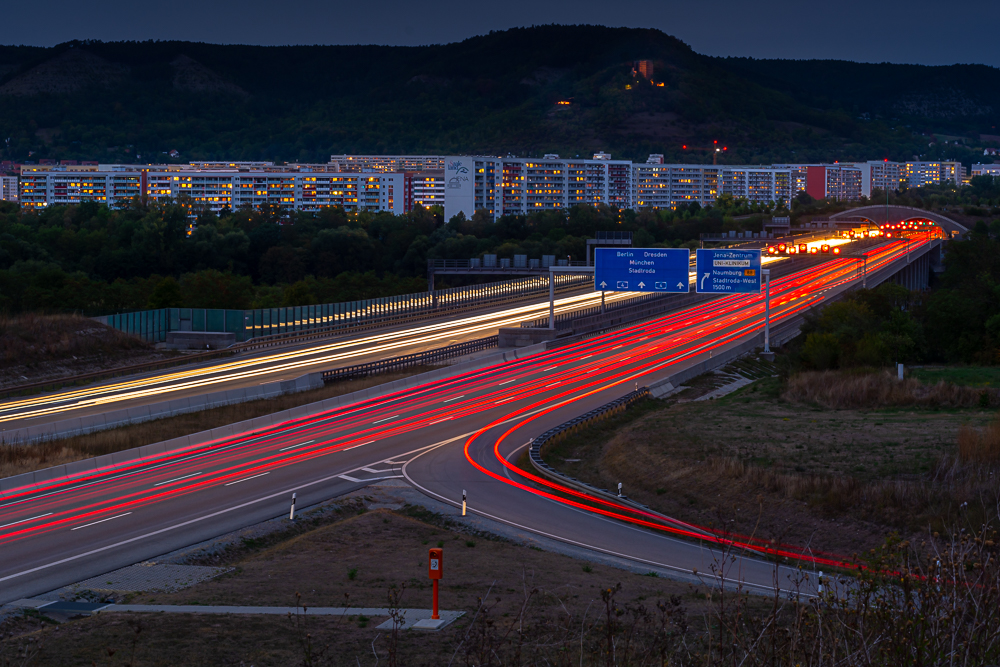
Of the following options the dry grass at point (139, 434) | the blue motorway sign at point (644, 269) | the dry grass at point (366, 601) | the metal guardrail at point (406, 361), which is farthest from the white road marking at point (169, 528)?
the blue motorway sign at point (644, 269)

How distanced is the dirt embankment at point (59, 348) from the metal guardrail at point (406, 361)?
1403cm

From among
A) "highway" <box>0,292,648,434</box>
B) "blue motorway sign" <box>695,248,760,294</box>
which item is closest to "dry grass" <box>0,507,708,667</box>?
"highway" <box>0,292,648,434</box>

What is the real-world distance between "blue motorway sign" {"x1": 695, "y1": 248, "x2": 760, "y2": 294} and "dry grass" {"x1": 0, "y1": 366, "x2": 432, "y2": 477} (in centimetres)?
2451

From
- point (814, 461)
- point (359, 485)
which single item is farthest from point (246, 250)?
point (814, 461)

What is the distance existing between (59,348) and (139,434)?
22422mm

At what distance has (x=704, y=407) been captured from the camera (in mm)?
43969

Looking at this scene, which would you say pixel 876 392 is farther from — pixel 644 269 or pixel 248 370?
pixel 248 370

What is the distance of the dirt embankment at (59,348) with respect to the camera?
2132 inches

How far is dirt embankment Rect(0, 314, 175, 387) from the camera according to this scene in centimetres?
5416

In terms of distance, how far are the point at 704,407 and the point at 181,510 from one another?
24343 millimetres

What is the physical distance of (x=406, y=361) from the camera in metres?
56.8

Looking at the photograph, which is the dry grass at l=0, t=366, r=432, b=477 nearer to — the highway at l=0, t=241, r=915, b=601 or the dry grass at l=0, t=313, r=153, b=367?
the highway at l=0, t=241, r=915, b=601

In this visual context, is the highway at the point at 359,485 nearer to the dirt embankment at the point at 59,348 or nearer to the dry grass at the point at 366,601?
the dry grass at the point at 366,601

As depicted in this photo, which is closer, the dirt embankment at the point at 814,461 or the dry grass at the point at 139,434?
the dirt embankment at the point at 814,461
